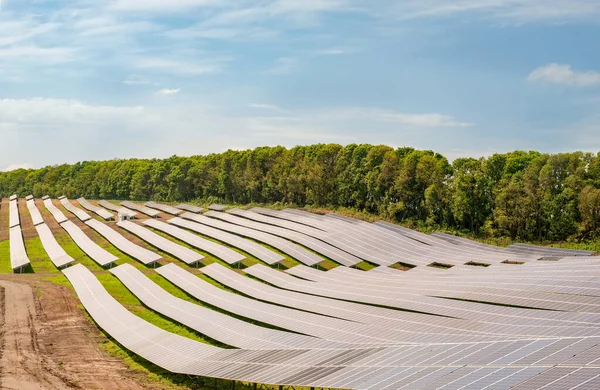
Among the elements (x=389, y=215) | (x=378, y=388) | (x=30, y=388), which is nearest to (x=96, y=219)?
(x=389, y=215)

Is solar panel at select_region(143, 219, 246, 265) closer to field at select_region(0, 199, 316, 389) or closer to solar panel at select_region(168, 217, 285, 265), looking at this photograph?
field at select_region(0, 199, 316, 389)

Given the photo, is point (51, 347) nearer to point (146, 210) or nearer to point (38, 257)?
point (38, 257)

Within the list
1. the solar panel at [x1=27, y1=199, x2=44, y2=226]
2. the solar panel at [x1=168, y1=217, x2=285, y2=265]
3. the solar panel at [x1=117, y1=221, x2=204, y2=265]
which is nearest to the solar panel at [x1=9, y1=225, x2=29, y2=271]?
the solar panel at [x1=27, y1=199, x2=44, y2=226]

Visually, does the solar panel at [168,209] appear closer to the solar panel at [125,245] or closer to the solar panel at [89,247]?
the solar panel at [125,245]

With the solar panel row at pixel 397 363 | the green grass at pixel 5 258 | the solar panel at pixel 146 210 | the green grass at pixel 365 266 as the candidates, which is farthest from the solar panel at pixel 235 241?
the solar panel row at pixel 397 363

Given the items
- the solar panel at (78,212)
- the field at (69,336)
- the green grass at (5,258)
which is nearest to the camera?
the field at (69,336)
